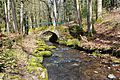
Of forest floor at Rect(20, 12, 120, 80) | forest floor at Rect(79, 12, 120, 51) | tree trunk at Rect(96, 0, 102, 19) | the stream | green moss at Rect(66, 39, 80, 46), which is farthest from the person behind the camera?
tree trunk at Rect(96, 0, 102, 19)

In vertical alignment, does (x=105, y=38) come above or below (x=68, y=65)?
above

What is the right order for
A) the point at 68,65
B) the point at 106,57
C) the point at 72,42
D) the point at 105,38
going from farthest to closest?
the point at 72,42 → the point at 105,38 → the point at 106,57 → the point at 68,65

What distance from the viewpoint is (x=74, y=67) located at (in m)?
12.6

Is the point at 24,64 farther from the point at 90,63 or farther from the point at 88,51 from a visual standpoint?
the point at 88,51

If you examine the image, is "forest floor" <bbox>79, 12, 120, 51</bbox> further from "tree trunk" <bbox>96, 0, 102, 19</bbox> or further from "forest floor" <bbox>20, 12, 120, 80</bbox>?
"tree trunk" <bbox>96, 0, 102, 19</bbox>

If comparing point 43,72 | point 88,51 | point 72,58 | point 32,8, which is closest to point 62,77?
point 43,72

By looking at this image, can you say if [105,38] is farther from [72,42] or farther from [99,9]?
[99,9]

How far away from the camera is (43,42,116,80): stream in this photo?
1086cm

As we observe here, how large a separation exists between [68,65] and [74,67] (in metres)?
0.58

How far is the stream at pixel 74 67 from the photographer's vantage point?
1086 centimetres

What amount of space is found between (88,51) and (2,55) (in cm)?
732

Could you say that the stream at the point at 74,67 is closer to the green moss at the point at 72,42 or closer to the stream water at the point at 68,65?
the stream water at the point at 68,65

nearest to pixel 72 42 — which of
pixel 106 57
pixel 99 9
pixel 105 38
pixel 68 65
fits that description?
pixel 105 38

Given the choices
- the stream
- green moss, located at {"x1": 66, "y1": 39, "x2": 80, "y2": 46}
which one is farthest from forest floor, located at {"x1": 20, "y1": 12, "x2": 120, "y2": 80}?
green moss, located at {"x1": 66, "y1": 39, "x2": 80, "y2": 46}
